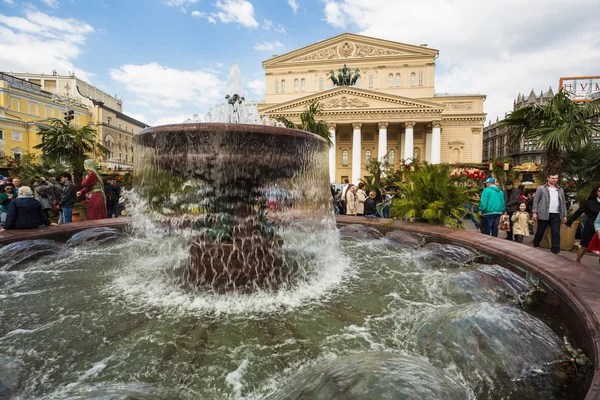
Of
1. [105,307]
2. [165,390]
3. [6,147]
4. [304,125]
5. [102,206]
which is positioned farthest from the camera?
[6,147]

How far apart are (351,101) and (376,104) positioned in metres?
2.92

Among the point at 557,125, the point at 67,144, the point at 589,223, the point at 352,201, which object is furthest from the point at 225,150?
the point at 67,144

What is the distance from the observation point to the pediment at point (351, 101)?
118 feet

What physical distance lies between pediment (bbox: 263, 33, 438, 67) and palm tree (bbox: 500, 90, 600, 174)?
3828 cm

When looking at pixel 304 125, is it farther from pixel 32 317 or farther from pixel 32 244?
pixel 32 317

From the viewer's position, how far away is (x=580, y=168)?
8109mm

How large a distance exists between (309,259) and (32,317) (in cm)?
261

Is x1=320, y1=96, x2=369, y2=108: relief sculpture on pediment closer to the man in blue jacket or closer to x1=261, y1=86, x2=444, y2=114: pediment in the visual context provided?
x1=261, y1=86, x2=444, y2=114: pediment

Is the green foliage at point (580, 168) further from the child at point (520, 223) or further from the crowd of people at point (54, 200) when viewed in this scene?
the crowd of people at point (54, 200)

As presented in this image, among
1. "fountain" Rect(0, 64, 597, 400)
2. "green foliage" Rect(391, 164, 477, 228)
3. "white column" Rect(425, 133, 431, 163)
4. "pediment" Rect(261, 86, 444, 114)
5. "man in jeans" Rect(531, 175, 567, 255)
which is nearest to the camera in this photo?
"fountain" Rect(0, 64, 597, 400)

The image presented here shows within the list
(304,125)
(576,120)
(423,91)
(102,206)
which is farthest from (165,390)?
(423,91)

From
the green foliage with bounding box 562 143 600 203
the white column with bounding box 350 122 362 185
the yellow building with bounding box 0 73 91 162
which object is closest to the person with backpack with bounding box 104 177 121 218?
the green foliage with bounding box 562 143 600 203

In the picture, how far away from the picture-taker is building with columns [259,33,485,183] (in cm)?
3659

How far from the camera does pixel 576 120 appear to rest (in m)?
7.79
